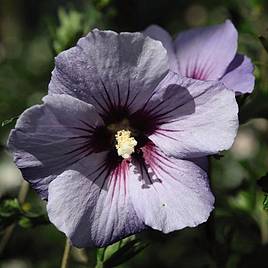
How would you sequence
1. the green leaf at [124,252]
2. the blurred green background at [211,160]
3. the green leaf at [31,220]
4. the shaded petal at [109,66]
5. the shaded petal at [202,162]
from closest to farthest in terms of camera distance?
Answer: the shaded petal at [109,66], the shaded petal at [202,162], the green leaf at [124,252], the green leaf at [31,220], the blurred green background at [211,160]

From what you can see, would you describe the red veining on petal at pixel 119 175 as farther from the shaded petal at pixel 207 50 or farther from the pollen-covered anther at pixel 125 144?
the shaded petal at pixel 207 50

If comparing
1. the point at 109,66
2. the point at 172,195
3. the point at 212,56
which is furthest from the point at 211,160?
the point at 109,66

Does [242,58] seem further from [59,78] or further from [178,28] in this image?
[178,28]

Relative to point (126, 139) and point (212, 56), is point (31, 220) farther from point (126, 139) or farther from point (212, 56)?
point (212, 56)

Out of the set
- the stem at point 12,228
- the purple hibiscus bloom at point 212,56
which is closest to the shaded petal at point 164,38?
the purple hibiscus bloom at point 212,56

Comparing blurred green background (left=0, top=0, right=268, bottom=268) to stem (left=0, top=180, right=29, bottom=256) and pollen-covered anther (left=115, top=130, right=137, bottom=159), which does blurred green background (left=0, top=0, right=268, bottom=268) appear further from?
pollen-covered anther (left=115, top=130, right=137, bottom=159)

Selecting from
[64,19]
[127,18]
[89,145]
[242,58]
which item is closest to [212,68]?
[242,58]

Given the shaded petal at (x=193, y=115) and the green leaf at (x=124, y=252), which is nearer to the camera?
the shaded petal at (x=193, y=115)

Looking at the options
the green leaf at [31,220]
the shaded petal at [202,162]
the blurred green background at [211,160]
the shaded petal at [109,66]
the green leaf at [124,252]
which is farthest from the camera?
the blurred green background at [211,160]
